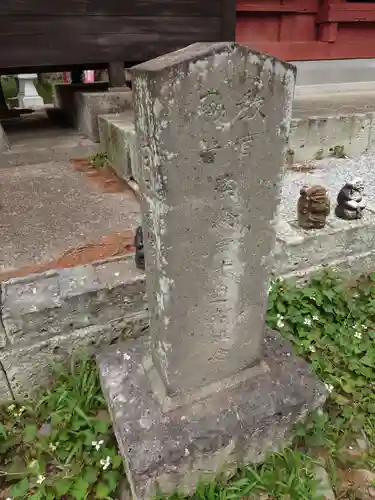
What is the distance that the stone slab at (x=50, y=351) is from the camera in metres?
2.08

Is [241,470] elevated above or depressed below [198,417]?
below

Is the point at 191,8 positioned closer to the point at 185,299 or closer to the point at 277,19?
the point at 277,19

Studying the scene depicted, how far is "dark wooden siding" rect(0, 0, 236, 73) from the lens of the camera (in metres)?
4.40

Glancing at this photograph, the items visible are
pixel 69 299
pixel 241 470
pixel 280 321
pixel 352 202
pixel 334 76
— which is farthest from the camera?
pixel 334 76

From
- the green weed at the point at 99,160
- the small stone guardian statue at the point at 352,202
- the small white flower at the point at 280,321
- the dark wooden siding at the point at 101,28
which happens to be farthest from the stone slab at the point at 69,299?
the dark wooden siding at the point at 101,28

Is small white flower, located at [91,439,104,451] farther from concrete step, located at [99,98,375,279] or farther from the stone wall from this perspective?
concrete step, located at [99,98,375,279]

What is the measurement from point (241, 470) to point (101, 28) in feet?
16.0

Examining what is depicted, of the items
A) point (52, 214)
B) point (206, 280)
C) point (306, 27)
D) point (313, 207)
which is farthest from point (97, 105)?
point (206, 280)

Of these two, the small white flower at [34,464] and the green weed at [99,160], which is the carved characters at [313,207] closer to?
the small white flower at [34,464]

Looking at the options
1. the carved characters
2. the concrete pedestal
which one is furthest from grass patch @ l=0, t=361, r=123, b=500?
the concrete pedestal

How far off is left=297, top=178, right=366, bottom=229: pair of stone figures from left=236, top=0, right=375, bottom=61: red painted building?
372 cm

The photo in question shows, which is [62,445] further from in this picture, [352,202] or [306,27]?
[306,27]

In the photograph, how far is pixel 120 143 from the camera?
3820 mm

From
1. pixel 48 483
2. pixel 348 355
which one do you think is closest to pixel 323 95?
pixel 348 355
